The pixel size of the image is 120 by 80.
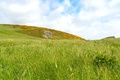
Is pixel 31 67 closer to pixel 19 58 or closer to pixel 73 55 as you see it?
pixel 19 58

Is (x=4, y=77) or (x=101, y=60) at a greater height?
(x=101, y=60)

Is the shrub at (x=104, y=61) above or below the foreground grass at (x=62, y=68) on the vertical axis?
above

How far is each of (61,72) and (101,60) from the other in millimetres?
1146

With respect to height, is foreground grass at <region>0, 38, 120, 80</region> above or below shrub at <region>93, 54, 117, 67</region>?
below

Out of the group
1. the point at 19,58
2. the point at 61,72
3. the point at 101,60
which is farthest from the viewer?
the point at 19,58

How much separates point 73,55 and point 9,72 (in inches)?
75.3

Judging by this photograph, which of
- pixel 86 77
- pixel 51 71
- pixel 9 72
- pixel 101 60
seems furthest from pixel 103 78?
pixel 9 72

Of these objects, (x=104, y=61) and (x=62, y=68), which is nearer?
(x=62, y=68)

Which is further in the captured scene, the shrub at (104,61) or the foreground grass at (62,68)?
the shrub at (104,61)

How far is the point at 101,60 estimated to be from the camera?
5660mm

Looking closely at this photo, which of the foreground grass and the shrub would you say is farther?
the shrub

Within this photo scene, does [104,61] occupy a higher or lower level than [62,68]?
higher

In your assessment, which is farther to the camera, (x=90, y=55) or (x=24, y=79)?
(x=90, y=55)

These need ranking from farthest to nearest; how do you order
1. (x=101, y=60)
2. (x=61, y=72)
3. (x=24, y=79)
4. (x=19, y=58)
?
(x=19, y=58), (x=101, y=60), (x=61, y=72), (x=24, y=79)
